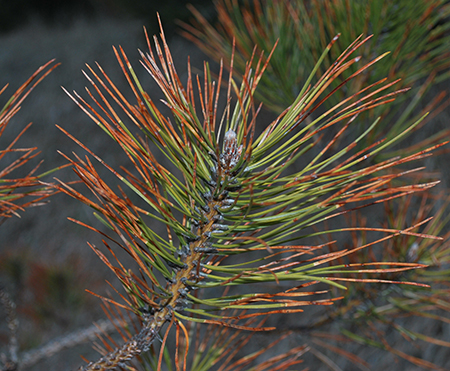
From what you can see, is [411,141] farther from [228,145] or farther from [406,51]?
[228,145]

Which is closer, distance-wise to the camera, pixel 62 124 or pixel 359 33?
pixel 359 33

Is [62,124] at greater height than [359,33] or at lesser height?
lesser

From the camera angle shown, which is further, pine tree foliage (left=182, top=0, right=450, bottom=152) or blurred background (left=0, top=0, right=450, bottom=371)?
blurred background (left=0, top=0, right=450, bottom=371)

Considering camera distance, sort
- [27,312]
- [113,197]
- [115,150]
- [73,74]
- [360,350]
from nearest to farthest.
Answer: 1. [113,197]
2. [27,312]
3. [360,350]
4. [115,150]
5. [73,74]

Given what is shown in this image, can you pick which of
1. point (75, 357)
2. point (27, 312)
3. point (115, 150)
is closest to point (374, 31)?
point (27, 312)

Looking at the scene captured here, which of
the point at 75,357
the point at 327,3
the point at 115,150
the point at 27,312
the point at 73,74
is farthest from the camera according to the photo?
the point at 73,74

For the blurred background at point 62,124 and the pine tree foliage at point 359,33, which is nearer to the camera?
the pine tree foliage at point 359,33

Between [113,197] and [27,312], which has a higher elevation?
[113,197]

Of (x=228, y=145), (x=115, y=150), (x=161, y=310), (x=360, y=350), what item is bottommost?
(x=360, y=350)
